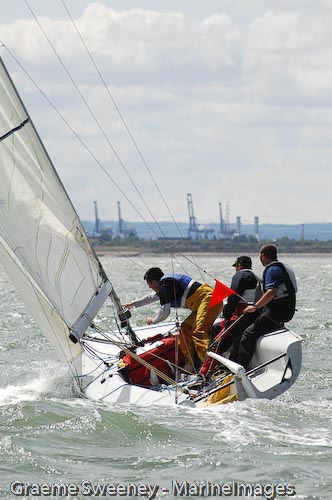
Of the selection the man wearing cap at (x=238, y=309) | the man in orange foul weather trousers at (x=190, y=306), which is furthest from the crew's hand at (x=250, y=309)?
the man in orange foul weather trousers at (x=190, y=306)

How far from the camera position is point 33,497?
6594mm

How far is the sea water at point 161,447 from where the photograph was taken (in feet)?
22.2

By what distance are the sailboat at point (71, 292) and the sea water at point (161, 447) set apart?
0.25 meters

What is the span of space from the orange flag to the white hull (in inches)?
19.5

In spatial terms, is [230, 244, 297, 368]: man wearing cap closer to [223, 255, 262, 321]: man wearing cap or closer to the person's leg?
[223, 255, 262, 321]: man wearing cap

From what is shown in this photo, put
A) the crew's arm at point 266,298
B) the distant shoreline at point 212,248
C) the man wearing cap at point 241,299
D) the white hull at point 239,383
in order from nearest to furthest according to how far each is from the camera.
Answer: the white hull at point 239,383
the crew's arm at point 266,298
the man wearing cap at point 241,299
the distant shoreline at point 212,248

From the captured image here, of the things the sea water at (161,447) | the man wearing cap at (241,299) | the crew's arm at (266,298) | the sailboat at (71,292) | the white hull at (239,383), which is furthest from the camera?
the man wearing cap at (241,299)

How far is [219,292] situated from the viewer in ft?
32.1

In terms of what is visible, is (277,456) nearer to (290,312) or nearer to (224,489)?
(224,489)

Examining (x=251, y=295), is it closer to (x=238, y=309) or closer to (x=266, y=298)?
(x=238, y=309)

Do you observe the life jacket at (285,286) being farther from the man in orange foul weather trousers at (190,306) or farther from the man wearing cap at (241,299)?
the man in orange foul weather trousers at (190,306)

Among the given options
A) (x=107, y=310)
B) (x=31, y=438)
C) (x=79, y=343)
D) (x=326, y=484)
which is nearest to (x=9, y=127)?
(x=79, y=343)

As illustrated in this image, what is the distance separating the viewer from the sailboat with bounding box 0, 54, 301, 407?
9.41m

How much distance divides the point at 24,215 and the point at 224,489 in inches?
153
